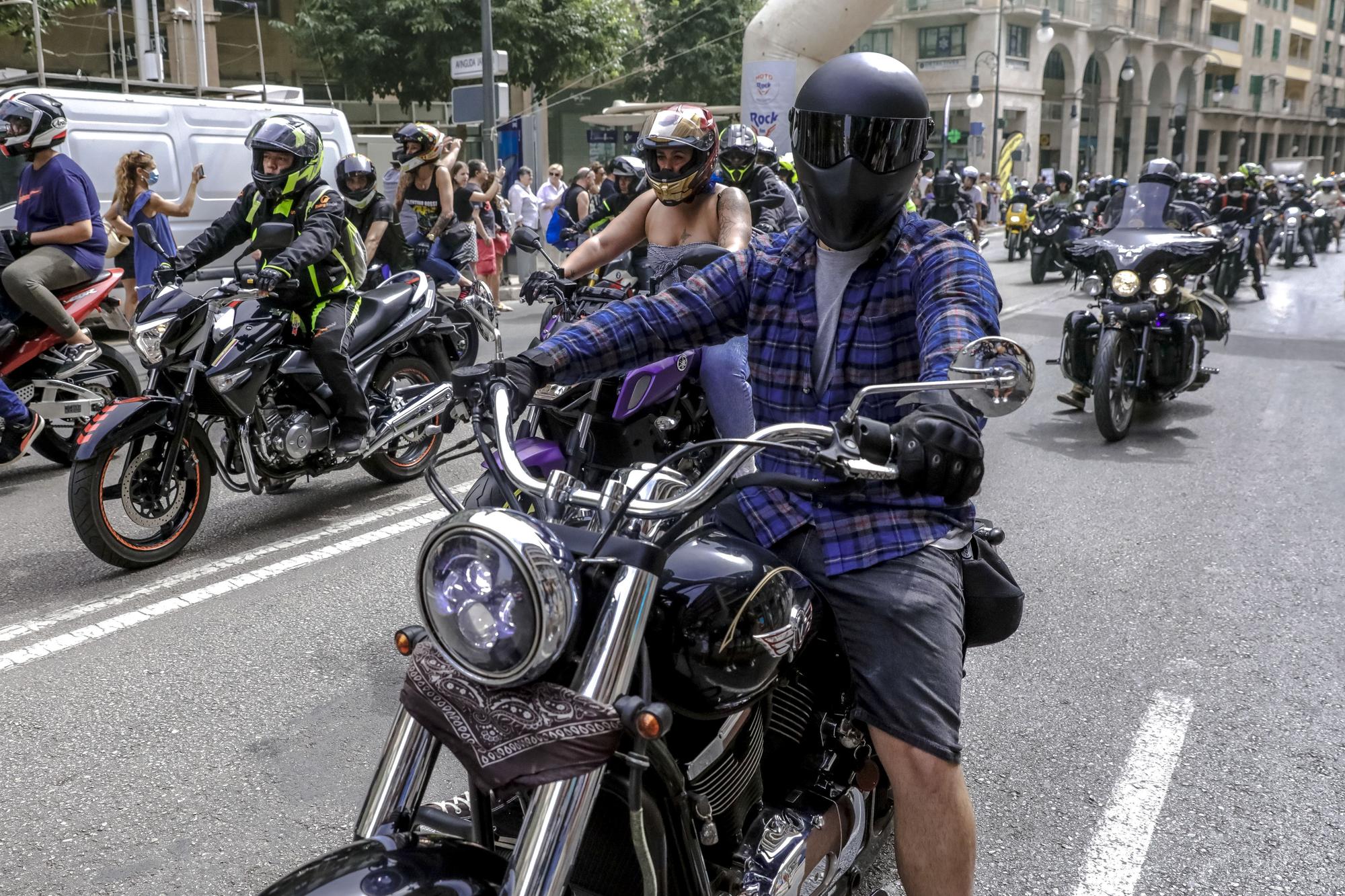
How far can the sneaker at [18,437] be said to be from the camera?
22.0 ft

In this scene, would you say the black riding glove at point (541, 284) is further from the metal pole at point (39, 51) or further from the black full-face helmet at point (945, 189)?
the black full-face helmet at point (945, 189)

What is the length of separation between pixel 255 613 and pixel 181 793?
1.45 meters

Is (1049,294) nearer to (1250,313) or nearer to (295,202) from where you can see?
(1250,313)

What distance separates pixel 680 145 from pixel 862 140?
9.95ft

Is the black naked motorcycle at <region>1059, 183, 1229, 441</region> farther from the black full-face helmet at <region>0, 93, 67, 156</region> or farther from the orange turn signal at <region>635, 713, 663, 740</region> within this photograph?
the orange turn signal at <region>635, 713, 663, 740</region>

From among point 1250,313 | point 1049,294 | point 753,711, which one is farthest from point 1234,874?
point 1049,294

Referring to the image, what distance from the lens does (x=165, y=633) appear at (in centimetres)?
453

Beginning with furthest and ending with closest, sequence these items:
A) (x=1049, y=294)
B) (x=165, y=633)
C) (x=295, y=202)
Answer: (x=1049, y=294) → (x=295, y=202) → (x=165, y=633)

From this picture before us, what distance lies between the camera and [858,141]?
2268 mm

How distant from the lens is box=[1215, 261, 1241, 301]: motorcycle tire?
55.7ft

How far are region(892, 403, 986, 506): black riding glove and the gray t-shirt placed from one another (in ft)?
1.96

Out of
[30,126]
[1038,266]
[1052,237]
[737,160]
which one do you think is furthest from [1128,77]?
[30,126]

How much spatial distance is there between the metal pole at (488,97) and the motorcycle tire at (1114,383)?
11119 mm

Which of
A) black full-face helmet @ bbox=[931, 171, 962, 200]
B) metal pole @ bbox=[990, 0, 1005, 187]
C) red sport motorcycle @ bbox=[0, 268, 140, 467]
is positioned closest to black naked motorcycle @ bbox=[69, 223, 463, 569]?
red sport motorcycle @ bbox=[0, 268, 140, 467]
